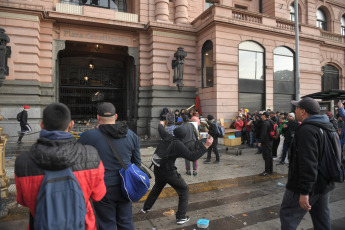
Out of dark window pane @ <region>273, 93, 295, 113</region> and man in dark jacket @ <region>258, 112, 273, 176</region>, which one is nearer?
man in dark jacket @ <region>258, 112, 273, 176</region>

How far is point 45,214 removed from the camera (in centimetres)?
173

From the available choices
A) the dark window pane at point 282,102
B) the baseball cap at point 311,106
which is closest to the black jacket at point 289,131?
the baseball cap at point 311,106

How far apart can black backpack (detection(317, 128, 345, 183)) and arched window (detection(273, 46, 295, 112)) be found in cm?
1445

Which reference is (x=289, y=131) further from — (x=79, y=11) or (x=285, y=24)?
(x=79, y=11)

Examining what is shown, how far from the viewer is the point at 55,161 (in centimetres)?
174

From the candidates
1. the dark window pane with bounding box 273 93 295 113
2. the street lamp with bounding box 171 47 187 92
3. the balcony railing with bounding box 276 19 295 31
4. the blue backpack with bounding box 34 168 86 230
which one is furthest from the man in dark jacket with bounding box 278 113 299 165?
the balcony railing with bounding box 276 19 295 31

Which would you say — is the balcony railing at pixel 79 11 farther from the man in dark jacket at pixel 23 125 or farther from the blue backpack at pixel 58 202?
the blue backpack at pixel 58 202

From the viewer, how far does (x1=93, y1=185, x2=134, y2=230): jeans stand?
2805 mm

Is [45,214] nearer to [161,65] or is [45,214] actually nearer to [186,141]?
[186,141]

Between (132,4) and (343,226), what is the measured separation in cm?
1784

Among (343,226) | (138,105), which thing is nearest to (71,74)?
(138,105)

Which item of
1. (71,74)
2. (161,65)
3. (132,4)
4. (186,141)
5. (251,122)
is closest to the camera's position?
(186,141)

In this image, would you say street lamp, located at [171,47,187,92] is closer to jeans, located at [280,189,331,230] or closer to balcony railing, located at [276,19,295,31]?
balcony railing, located at [276,19,295,31]

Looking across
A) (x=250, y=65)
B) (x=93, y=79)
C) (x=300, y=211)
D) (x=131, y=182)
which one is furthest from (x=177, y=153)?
(x=93, y=79)
